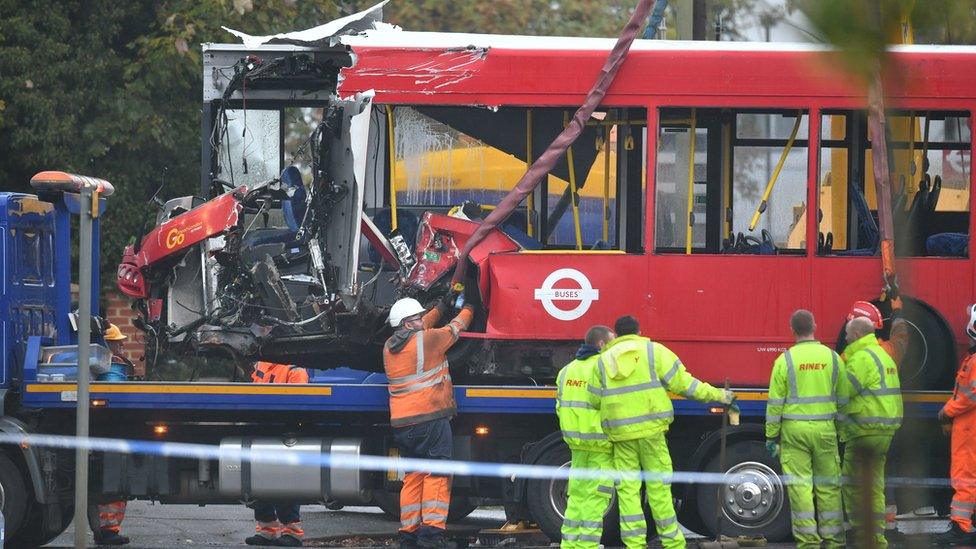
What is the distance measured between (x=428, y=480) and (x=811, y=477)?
252cm

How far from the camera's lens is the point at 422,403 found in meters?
8.76

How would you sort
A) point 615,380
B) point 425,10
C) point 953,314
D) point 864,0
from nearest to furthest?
point 864,0, point 615,380, point 953,314, point 425,10

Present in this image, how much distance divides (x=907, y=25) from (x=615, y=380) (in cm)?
639

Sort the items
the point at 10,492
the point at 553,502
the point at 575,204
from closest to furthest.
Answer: the point at 10,492 → the point at 553,502 → the point at 575,204

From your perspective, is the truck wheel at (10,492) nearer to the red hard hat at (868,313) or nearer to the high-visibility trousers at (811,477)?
the high-visibility trousers at (811,477)

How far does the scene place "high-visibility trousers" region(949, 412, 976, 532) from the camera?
28.2 feet

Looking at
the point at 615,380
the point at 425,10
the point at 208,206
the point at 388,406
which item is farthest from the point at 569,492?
the point at 425,10

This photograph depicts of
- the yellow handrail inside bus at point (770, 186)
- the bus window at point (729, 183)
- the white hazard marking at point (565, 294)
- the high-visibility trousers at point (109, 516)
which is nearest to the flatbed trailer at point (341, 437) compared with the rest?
the high-visibility trousers at point (109, 516)

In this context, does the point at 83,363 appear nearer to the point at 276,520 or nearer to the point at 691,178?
the point at 276,520

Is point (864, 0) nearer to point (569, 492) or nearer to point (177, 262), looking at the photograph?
point (569, 492)

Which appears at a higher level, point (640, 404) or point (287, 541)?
point (640, 404)

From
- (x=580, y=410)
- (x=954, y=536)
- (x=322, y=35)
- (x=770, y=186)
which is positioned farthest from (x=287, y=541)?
(x=954, y=536)

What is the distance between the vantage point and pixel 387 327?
30.3 ft

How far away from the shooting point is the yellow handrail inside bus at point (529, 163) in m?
9.12
